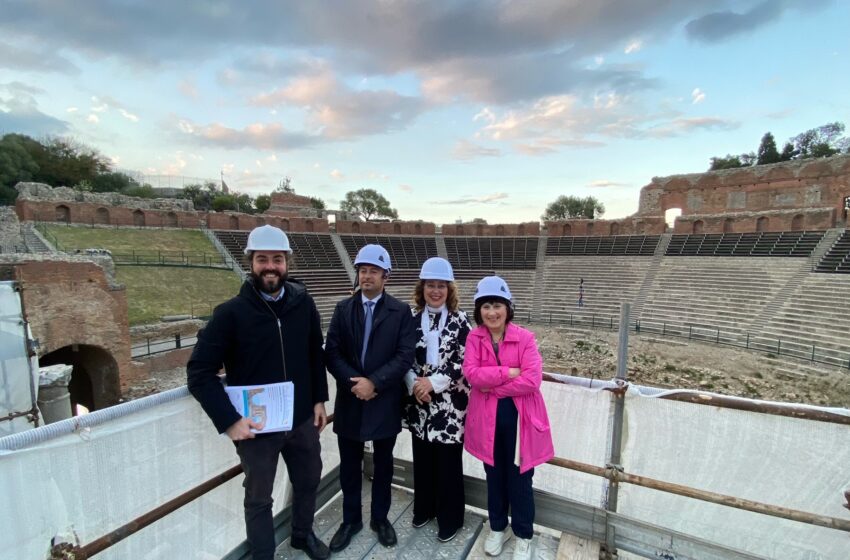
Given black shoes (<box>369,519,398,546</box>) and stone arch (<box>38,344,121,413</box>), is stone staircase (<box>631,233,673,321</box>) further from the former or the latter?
stone arch (<box>38,344,121,413</box>)

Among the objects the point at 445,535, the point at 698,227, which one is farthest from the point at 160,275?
the point at 698,227

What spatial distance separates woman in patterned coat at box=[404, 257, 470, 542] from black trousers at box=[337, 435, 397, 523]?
0.64ft

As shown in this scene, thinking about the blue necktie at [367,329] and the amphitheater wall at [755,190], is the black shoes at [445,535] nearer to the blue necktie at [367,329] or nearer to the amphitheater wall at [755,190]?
the blue necktie at [367,329]

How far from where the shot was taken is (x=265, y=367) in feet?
6.52

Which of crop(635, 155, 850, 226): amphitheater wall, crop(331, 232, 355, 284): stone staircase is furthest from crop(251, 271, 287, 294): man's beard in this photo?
crop(635, 155, 850, 226): amphitheater wall

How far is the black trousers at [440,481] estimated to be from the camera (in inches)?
93.2

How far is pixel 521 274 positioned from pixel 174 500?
2272cm

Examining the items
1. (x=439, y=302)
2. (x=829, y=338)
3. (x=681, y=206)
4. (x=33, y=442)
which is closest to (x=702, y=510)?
(x=439, y=302)

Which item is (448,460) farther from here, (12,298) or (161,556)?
(12,298)

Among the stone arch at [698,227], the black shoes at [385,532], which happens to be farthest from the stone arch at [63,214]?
the stone arch at [698,227]

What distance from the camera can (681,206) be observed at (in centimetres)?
2809

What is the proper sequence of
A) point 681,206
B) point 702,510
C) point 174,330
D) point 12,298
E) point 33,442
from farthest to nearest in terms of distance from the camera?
point 681,206 → point 174,330 → point 12,298 → point 702,510 → point 33,442

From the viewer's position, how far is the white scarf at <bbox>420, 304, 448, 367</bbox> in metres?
2.36

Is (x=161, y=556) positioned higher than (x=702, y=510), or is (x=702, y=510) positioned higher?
(x=702, y=510)
